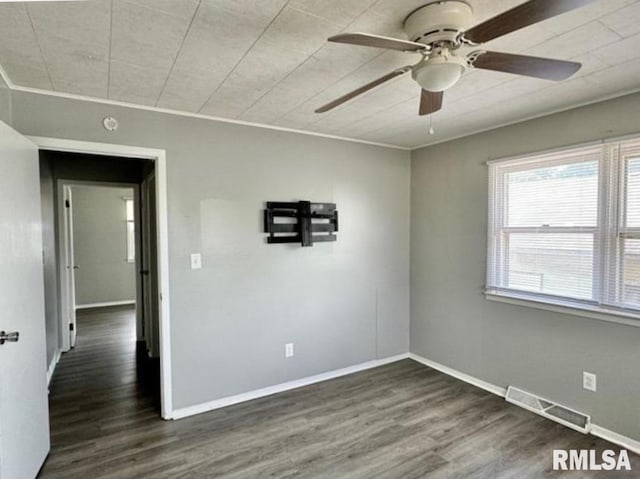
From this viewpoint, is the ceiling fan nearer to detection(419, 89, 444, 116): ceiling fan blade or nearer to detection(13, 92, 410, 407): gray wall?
detection(419, 89, 444, 116): ceiling fan blade

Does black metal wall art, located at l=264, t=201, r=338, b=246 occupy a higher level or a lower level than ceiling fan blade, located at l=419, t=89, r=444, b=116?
lower

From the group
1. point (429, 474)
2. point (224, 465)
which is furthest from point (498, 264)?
point (224, 465)

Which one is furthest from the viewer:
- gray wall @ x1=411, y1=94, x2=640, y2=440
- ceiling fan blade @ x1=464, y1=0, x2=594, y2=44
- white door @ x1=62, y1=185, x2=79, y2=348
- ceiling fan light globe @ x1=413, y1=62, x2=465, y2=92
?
white door @ x1=62, y1=185, x2=79, y2=348

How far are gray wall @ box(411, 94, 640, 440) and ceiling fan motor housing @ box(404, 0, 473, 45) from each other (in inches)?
70.3

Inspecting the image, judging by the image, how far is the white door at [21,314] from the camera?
1766 mm

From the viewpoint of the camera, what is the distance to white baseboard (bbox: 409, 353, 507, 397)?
326 centimetres

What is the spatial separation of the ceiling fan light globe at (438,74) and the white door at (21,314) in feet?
6.77

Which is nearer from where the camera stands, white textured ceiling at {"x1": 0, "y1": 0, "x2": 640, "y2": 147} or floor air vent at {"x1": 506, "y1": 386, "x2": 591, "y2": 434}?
white textured ceiling at {"x1": 0, "y1": 0, "x2": 640, "y2": 147}

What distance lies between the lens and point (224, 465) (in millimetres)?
2305

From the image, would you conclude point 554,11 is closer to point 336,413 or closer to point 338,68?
point 338,68

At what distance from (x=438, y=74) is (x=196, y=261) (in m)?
2.25

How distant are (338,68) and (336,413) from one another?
8.50 feet

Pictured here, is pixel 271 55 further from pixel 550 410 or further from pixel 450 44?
pixel 550 410

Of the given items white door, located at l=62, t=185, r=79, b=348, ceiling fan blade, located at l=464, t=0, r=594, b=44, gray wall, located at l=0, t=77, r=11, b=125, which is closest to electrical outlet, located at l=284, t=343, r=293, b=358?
gray wall, located at l=0, t=77, r=11, b=125
